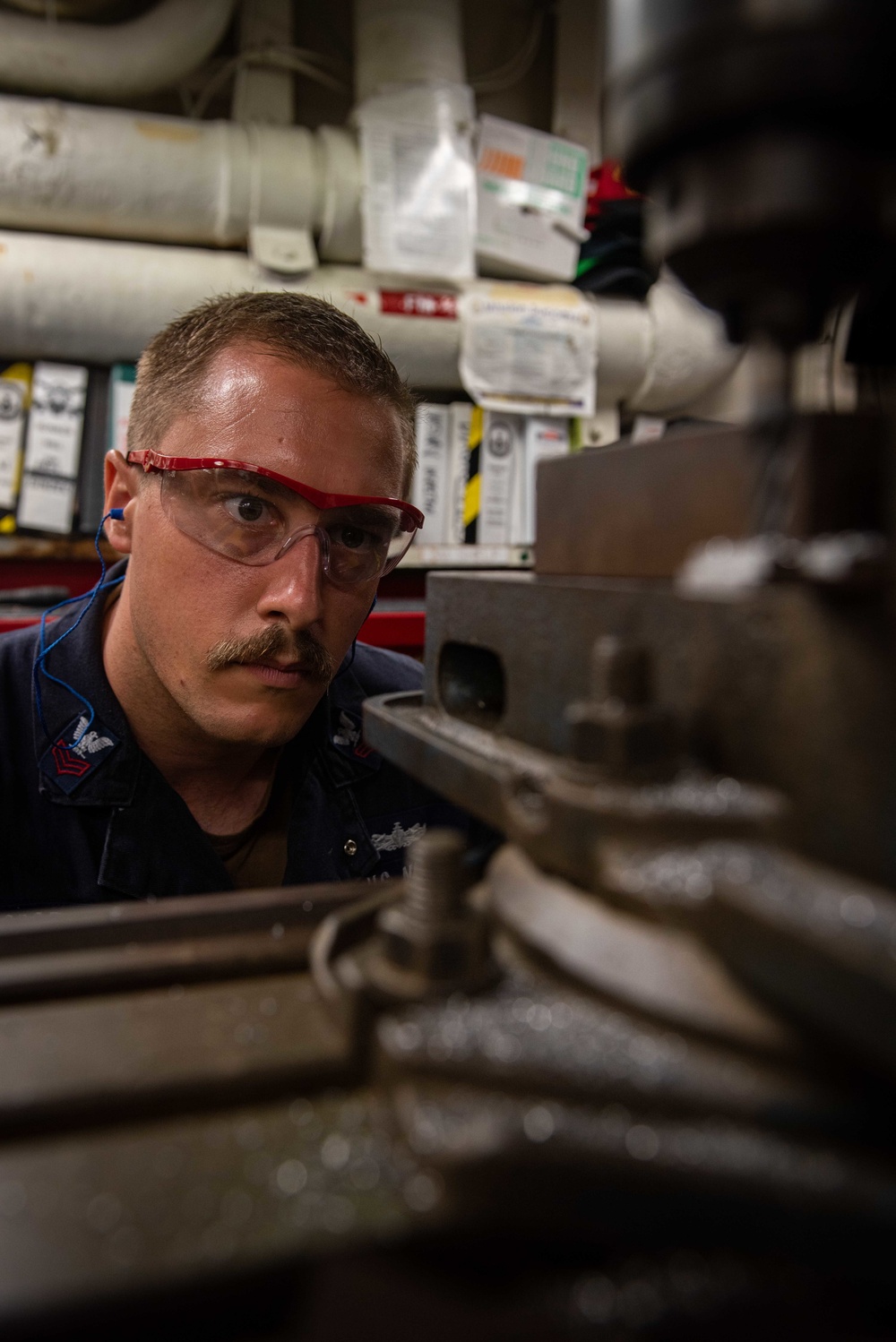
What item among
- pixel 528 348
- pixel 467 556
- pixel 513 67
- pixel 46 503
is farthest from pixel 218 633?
pixel 513 67

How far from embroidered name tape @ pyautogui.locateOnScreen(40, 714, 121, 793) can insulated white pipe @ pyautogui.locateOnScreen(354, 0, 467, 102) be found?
2.21 metres

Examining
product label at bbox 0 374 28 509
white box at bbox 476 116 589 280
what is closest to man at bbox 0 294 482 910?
product label at bbox 0 374 28 509

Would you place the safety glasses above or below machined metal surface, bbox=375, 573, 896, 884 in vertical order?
above

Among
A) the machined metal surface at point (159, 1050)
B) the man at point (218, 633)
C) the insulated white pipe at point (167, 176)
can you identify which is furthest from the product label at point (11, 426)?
the machined metal surface at point (159, 1050)

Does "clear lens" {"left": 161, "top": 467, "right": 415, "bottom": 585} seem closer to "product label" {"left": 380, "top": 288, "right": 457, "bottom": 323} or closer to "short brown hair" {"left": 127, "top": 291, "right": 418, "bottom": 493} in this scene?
"short brown hair" {"left": 127, "top": 291, "right": 418, "bottom": 493}

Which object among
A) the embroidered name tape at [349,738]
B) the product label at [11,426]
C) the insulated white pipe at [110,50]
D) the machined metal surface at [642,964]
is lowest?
the machined metal surface at [642,964]

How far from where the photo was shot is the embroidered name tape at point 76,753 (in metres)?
1.49

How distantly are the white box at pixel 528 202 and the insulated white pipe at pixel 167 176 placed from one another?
0.46 metres

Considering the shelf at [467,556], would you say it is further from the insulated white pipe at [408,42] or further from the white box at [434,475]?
the insulated white pipe at [408,42]

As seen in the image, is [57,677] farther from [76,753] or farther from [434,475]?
[434,475]

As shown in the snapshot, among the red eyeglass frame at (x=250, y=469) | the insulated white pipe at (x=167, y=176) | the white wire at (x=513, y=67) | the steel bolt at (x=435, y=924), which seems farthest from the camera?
the white wire at (x=513, y=67)

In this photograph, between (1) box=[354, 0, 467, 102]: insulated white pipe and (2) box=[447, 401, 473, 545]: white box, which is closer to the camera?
(1) box=[354, 0, 467, 102]: insulated white pipe

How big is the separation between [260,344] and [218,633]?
Result: 19.4 inches

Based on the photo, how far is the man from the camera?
1.39 meters
